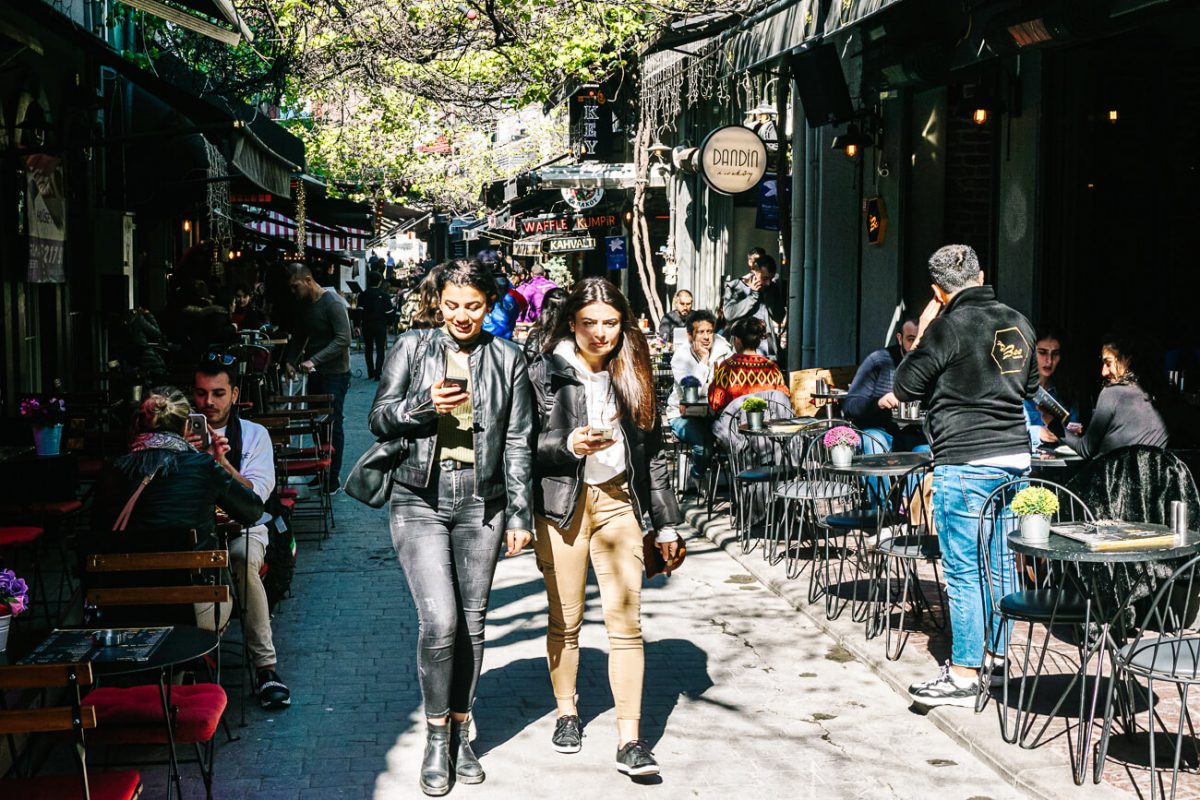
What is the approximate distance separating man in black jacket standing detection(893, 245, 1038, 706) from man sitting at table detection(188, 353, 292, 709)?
10.2 feet

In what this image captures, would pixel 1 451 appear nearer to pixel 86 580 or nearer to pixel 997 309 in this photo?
pixel 86 580

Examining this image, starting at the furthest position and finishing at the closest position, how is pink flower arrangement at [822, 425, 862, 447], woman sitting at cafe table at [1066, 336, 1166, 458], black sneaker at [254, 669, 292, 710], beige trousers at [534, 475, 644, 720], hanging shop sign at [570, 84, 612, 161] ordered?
hanging shop sign at [570, 84, 612, 161]
pink flower arrangement at [822, 425, 862, 447]
woman sitting at cafe table at [1066, 336, 1166, 458]
black sneaker at [254, 669, 292, 710]
beige trousers at [534, 475, 644, 720]

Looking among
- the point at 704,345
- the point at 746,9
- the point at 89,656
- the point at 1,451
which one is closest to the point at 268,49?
the point at 746,9

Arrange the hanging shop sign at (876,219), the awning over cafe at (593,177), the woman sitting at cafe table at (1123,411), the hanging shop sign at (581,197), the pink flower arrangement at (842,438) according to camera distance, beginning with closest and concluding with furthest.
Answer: the woman sitting at cafe table at (1123,411), the pink flower arrangement at (842,438), the hanging shop sign at (876,219), the awning over cafe at (593,177), the hanging shop sign at (581,197)

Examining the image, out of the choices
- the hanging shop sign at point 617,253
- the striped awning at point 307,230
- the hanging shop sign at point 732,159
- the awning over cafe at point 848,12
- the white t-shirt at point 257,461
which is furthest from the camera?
the hanging shop sign at point 617,253

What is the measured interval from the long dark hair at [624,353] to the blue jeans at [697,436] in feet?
19.1

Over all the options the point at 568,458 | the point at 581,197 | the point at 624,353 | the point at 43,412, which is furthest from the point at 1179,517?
the point at 581,197

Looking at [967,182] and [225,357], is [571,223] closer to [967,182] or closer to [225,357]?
[967,182]

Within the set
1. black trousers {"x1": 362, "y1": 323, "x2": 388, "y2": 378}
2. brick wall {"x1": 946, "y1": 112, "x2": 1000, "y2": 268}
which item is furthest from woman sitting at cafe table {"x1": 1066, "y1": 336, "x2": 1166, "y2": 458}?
black trousers {"x1": 362, "y1": 323, "x2": 388, "y2": 378}

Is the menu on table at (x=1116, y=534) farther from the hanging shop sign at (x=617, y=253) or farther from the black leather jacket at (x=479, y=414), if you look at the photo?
the hanging shop sign at (x=617, y=253)

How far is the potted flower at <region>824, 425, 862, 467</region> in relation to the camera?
303 inches

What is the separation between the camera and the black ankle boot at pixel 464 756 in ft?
18.0

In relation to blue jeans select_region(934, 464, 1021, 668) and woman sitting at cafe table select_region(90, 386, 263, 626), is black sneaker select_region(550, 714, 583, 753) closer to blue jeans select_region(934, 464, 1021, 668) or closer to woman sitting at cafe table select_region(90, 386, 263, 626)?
woman sitting at cafe table select_region(90, 386, 263, 626)

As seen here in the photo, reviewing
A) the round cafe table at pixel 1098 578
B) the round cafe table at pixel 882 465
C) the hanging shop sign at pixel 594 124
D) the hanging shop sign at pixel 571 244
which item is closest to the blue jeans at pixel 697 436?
the round cafe table at pixel 882 465
